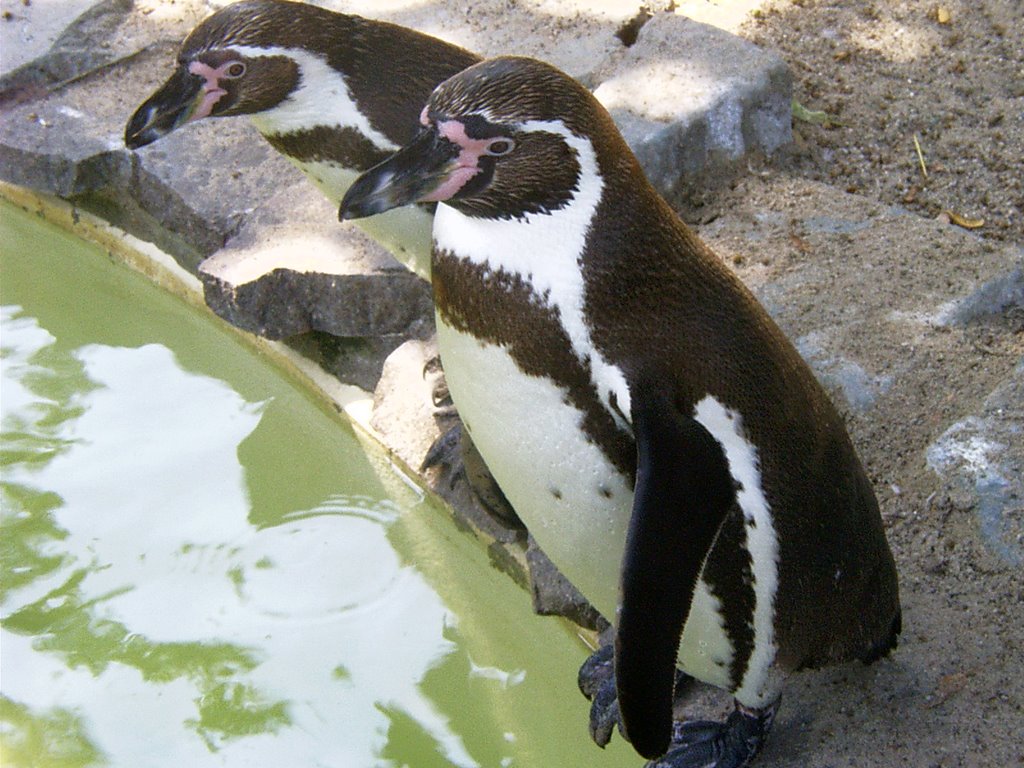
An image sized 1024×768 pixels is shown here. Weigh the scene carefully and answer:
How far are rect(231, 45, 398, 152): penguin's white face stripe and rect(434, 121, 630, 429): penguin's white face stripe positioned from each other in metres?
0.69

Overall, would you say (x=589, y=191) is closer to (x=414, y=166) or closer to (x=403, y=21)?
(x=414, y=166)

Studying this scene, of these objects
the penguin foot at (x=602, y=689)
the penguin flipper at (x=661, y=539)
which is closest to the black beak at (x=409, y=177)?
the penguin flipper at (x=661, y=539)

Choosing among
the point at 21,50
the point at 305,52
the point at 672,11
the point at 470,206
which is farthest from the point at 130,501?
the point at 672,11

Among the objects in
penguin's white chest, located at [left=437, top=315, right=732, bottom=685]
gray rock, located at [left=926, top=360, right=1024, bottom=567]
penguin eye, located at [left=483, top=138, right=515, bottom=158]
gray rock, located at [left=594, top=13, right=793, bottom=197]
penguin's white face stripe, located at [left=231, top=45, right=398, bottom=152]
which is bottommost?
gray rock, located at [left=926, top=360, right=1024, bottom=567]

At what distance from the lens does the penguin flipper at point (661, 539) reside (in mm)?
1482

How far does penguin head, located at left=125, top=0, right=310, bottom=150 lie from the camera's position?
7.27ft

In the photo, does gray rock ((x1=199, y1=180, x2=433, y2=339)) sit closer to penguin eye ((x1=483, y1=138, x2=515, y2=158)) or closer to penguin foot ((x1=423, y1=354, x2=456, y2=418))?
penguin foot ((x1=423, y1=354, x2=456, y2=418))

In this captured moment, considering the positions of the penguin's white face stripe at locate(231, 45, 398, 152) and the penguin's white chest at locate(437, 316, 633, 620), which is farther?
the penguin's white face stripe at locate(231, 45, 398, 152)

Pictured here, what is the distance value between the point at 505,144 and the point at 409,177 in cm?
13

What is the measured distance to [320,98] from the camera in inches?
88.7

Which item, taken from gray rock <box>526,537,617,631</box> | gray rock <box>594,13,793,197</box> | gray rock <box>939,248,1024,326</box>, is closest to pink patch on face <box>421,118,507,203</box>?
gray rock <box>526,537,617,631</box>

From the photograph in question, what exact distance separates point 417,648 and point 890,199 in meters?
1.58

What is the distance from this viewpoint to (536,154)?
1574 mm

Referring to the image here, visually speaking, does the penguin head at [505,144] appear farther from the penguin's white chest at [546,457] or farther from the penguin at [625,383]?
the penguin's white chest at [546,457]
